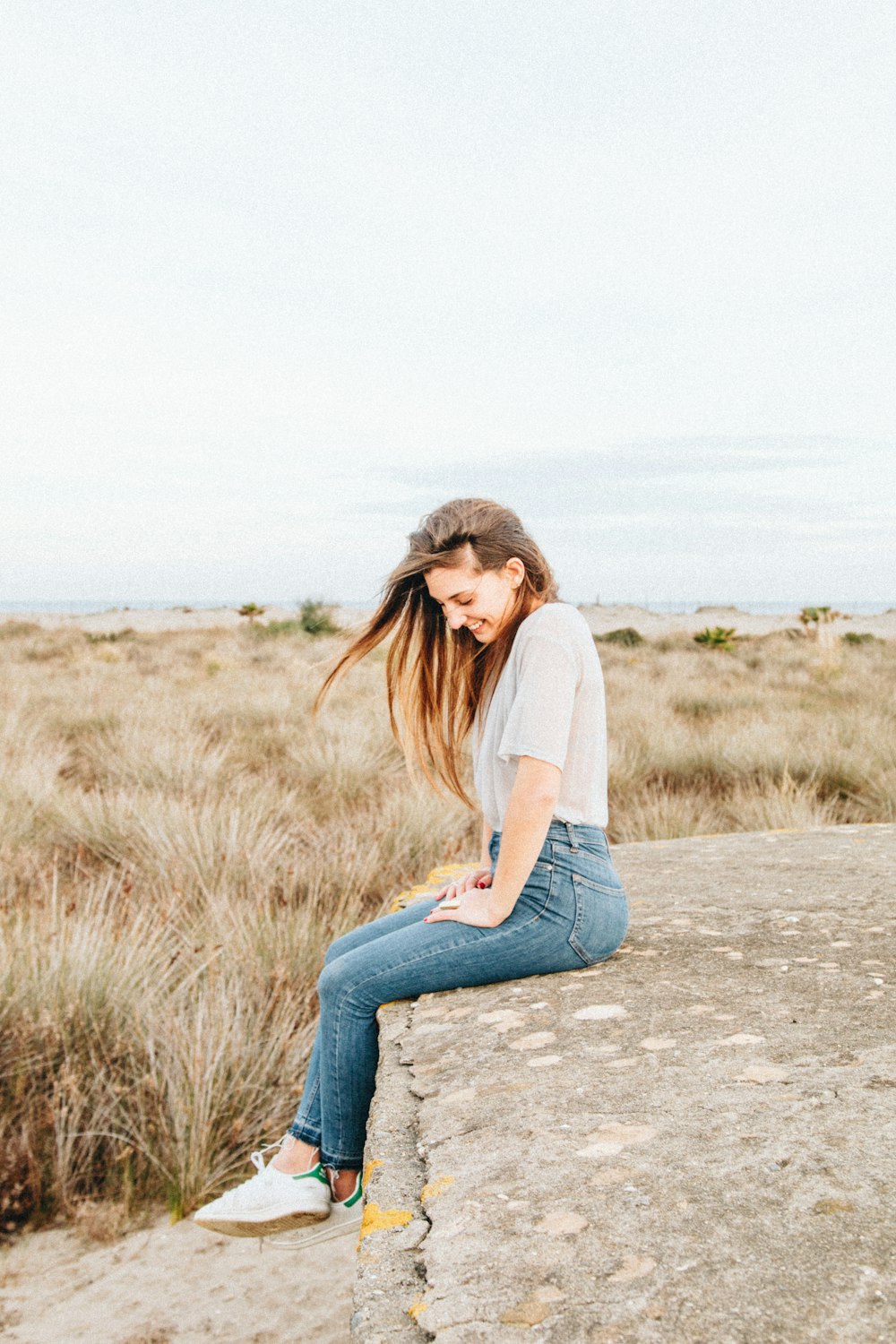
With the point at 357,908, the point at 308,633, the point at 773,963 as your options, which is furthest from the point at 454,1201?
the point at 308,633

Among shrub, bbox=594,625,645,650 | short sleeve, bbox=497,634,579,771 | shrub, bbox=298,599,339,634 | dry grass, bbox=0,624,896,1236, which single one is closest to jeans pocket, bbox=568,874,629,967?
short sleeve, bbox=497,634,579,771

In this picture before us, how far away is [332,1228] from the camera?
223cm

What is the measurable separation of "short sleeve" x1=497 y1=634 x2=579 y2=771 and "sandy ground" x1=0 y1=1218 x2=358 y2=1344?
139 centimetres

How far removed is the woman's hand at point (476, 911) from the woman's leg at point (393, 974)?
0.02 metres

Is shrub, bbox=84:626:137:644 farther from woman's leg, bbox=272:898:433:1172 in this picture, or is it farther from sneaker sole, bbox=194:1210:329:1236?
sneaker sole, bbox=194:1210:329:1236

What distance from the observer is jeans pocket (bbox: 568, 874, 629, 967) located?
2.34 metres

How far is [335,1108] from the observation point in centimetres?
220

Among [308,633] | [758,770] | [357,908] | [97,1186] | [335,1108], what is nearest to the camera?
[335,1108]

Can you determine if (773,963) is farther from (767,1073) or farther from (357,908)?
(357,908)

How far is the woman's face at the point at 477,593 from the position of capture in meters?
2.56

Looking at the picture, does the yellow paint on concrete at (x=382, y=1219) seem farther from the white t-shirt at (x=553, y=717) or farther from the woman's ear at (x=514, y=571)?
the woman's ear at (x=514, y=571)

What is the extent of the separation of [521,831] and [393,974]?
441 mm

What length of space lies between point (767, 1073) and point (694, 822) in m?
4.37

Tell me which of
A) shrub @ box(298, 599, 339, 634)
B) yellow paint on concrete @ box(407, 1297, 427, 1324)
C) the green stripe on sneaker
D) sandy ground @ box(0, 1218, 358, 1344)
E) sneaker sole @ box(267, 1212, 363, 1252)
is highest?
shrub @ box(298, 599, 339, 634)
